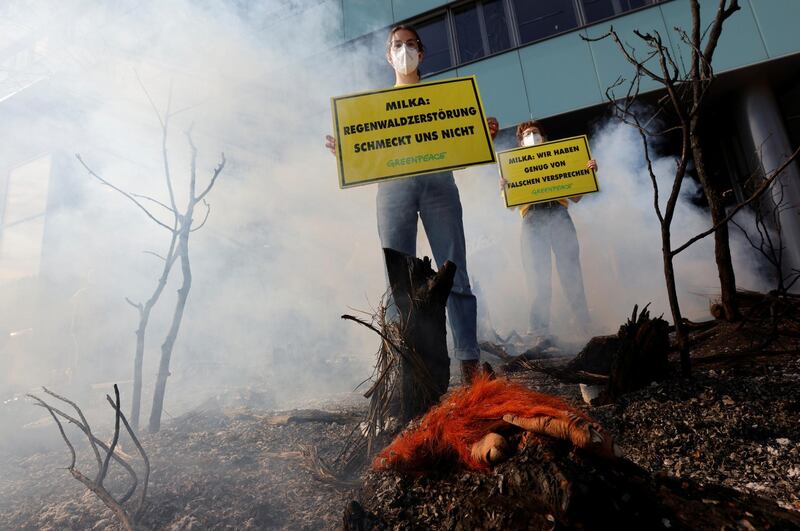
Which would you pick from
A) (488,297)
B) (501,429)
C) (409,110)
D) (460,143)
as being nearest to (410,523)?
(501,429)

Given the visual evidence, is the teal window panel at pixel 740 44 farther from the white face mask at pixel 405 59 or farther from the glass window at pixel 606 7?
the white face mask at pixel 405 59

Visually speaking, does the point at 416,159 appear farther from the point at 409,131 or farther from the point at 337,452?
the point at 337,452

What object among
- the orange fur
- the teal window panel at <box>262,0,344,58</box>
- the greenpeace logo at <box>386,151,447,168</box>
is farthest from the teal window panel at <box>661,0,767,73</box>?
the orange fur

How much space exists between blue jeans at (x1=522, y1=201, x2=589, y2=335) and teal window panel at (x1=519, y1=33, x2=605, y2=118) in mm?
2759

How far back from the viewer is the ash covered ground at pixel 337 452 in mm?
1396

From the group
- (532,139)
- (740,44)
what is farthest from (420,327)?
(740,44)

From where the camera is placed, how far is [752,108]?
622 centimetres

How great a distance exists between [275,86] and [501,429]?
7.48 metres

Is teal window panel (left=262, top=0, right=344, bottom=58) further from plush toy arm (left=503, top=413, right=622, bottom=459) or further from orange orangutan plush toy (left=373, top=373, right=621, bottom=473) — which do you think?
plush toy arm (left=503, top=413, right=622, bottom=459)

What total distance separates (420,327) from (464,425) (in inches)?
30.6

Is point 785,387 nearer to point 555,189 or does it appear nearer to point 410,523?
point 410,523

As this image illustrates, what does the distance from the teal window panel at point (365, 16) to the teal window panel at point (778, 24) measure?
6.27m

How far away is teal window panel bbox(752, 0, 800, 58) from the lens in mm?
5770

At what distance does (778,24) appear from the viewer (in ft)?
19.1
